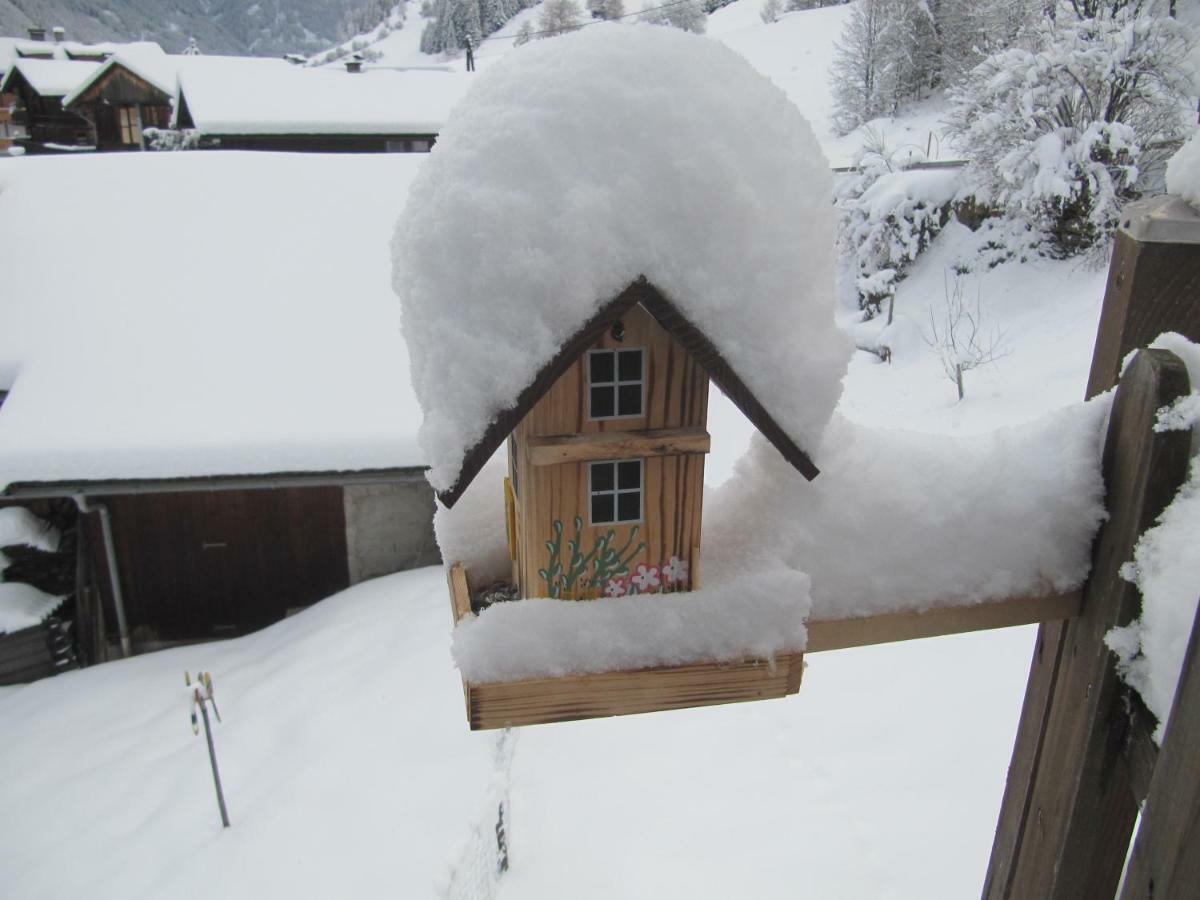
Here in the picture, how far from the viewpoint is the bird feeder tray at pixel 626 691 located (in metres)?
1.16

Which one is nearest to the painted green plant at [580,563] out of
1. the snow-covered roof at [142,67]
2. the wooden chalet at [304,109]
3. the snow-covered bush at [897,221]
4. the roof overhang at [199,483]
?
the roof overhang at [199,483]

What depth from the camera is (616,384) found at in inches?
50.2

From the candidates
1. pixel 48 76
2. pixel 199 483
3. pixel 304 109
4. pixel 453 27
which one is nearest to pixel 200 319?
pixel 199 483

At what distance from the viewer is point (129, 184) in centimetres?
1008

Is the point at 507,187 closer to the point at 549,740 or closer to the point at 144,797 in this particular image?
the point at 549,740

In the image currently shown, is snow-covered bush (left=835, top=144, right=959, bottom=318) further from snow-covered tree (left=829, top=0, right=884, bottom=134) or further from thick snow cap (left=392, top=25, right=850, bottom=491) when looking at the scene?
thick snow cap (left=392, top=25, right=850, bottom=491)

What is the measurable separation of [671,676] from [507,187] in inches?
28.1

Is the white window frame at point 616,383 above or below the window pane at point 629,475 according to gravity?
above

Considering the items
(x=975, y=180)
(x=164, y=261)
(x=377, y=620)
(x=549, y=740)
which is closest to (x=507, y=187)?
(x=549, y=740)

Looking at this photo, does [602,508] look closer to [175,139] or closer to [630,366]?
[630,366]

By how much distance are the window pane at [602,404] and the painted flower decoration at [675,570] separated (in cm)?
25

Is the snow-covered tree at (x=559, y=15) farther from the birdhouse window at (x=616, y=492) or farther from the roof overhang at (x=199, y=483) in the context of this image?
the birdhouse window at (x=616, y=492)

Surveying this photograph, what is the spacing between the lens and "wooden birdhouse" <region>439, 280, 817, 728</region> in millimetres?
1181

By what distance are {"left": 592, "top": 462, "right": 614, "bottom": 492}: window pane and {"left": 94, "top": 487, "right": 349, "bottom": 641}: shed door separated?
22.1 feet
